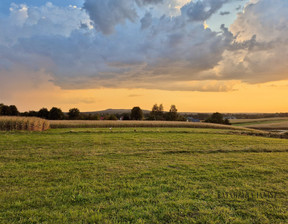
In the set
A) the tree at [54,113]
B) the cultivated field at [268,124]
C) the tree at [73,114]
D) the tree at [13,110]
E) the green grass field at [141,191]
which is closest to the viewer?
the green grass field at [141,191]

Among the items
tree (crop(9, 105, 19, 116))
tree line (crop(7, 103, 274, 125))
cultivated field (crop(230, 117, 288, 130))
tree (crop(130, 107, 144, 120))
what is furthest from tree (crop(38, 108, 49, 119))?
cultivated field (crop(230, 117, 288, 130))

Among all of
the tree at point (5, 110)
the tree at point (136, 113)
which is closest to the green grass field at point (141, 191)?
the tree at point (136, 113)

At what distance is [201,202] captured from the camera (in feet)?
14.9

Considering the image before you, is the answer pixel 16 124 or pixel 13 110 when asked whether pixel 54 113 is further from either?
pixel 16 124

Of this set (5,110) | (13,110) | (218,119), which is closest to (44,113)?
(13,110)

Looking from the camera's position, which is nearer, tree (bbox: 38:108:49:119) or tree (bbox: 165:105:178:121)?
tree (bbox: 38:108:49:119)

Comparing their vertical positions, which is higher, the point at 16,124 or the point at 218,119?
the point at 16,124

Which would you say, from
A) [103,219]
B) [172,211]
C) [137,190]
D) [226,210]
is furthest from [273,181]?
[103,219]

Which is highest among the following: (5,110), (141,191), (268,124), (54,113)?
(5,110)

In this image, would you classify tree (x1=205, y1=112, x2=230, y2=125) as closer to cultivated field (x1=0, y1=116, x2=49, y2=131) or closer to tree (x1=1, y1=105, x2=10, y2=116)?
cultivated field (x1=0, y1=116, x2=49, y2=131)

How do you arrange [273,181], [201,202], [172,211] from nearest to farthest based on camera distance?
[172,211] < [201,202] < [273,181]

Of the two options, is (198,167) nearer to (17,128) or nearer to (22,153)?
(22,153)

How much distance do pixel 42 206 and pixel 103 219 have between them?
1.73 metres

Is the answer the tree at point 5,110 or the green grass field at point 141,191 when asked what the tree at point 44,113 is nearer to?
the tree at point 5,110
